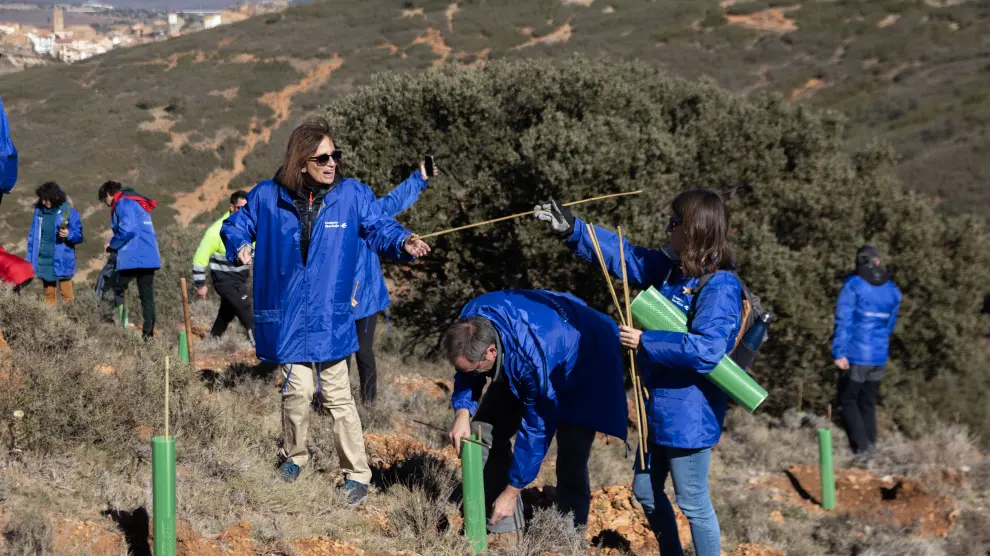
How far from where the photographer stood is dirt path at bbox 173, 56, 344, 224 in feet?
99.8

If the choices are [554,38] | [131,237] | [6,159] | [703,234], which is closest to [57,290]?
[131,237]

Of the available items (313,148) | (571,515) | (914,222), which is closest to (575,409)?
(571,515)

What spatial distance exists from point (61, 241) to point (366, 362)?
3.83 metres

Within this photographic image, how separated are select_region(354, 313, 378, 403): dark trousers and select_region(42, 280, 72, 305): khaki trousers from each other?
11.7 ft

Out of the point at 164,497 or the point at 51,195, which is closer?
the point at 164,497

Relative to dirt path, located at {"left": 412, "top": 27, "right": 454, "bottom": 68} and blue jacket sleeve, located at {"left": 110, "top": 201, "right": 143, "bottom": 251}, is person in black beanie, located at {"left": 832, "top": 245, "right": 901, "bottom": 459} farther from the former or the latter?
dirt path, located at {"left": 412, "top": 27, "right": 454, "bottom": 68}

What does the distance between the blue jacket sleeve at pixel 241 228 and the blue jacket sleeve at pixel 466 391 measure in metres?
1.13

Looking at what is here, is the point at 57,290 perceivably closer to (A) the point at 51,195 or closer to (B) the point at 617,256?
(A) the point at 51,195

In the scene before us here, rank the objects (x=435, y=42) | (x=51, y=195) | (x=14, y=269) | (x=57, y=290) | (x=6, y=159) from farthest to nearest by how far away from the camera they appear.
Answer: (x=435, y=42), (x=57, y=290), (x=51, y=195), (x=14, y=269), (x=6, y=159)

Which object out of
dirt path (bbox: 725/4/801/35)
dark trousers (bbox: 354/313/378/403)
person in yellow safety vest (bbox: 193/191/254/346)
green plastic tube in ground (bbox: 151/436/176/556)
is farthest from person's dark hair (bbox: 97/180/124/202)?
dirt path (bbox: 725/4/801/35)

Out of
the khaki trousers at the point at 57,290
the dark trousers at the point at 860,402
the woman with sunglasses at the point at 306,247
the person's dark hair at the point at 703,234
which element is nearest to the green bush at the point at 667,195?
the dark trousers at the point at 860,402

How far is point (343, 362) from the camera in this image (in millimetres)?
4430

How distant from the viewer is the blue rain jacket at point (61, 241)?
8.62 metres

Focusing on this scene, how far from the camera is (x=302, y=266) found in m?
4.14
